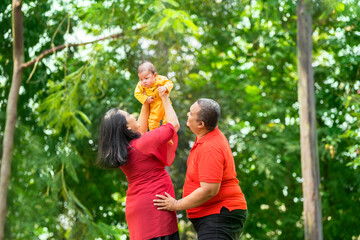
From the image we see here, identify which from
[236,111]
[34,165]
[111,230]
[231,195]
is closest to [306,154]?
[236,111]

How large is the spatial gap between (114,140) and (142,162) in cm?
19

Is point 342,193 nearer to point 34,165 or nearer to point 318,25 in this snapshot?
point 318,25

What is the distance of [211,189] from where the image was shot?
2.42 meters

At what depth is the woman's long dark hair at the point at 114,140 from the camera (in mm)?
2535

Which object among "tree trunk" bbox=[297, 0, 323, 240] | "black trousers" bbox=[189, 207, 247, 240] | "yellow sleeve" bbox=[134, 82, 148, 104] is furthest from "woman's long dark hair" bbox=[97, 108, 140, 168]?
"tree trunk" bbox=[297, 0, 323, 240]

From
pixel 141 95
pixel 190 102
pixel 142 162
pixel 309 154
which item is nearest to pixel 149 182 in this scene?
pixel 142 162

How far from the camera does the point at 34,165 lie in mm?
7977

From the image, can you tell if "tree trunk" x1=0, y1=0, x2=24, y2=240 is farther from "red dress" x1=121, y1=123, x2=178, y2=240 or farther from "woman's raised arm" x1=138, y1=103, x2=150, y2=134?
"red dress" x1=121, y1=123, x2=178, y2=240

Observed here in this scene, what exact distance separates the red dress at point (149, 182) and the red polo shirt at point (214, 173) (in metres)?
0.14

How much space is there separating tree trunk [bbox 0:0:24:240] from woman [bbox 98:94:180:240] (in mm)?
4229

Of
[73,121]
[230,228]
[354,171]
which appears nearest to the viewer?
[230,228]

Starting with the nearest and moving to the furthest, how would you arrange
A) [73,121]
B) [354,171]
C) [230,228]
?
[230,228]
[73,121]
[354,171]

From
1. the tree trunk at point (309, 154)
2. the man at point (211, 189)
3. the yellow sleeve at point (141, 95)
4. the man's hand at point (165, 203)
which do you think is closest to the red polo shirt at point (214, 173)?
the man at point (211, 189)

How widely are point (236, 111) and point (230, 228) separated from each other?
320 inches
